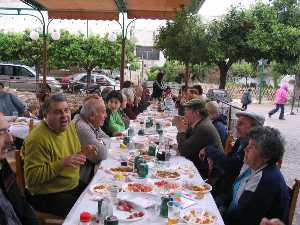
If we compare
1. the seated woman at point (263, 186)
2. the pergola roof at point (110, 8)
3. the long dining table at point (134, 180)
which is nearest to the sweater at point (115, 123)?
the long dining table at point (134, 180)

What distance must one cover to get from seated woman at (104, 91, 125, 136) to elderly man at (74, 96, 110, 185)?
4.53 feet

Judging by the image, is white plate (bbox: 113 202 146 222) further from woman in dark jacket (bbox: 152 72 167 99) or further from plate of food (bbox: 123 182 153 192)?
woman in dark jacket (bbox: 152 72 167 99)

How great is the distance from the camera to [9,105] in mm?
7414

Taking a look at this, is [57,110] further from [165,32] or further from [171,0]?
[165,32]

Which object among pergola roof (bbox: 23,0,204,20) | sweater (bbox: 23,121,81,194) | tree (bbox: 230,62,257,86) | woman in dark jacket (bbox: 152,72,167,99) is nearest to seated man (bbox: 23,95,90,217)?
sweater (bbox: 23,121,81,194)

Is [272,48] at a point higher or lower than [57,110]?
higher

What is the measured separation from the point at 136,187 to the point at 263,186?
38.2 inches

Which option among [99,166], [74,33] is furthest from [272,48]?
[74,33]

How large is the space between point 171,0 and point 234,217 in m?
6.43

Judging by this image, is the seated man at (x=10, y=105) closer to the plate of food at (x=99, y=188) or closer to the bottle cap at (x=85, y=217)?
the plate of food at (x=99, y=188)

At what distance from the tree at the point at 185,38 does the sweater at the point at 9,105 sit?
390 cm

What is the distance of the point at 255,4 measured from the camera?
10.8m

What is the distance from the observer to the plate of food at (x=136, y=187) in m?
2.92

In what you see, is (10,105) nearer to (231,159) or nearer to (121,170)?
(121,170)
